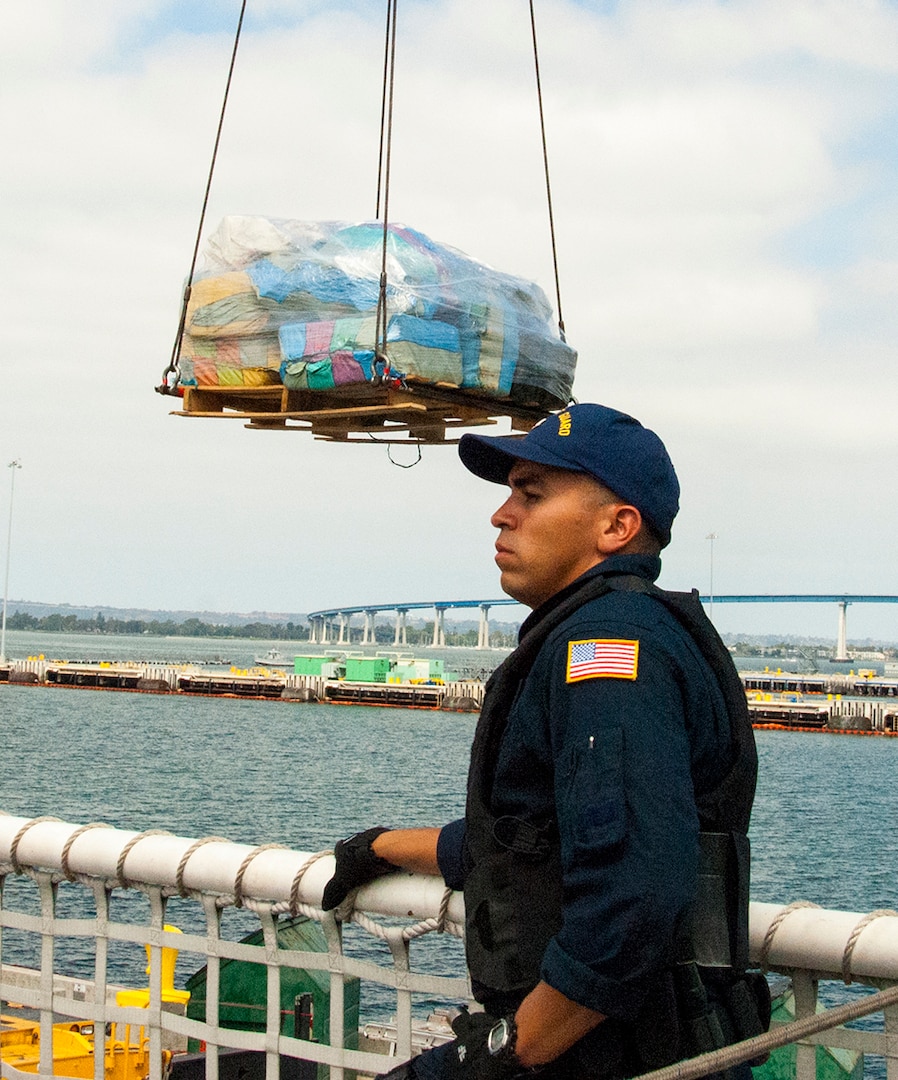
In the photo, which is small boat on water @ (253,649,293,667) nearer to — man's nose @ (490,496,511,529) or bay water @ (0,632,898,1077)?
bay water @ (0,632,898,1077)

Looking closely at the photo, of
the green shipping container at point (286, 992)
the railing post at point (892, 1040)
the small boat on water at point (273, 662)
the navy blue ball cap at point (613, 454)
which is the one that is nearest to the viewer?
the navy blue ball cap at point (613, 454)

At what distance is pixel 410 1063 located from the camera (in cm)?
200

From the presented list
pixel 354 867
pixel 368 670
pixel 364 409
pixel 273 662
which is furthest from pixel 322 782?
pixel 273 662

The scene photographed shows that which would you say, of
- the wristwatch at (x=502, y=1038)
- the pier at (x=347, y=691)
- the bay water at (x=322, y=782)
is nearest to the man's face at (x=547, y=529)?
the wristwatch at (x=502, y=1038)

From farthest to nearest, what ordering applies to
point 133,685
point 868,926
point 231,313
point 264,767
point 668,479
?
point 133,685 → point 264,767 → point 231,313 → point 868,926 → point 668,479

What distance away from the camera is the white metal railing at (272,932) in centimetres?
226

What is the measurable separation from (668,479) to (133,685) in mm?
89590

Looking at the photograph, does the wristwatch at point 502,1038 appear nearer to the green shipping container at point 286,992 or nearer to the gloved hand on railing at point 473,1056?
the gloved hand on railing at point 473,1056

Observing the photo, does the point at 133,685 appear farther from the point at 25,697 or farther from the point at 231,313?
the point at 231,313

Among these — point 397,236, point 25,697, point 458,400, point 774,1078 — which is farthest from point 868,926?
point 25,697

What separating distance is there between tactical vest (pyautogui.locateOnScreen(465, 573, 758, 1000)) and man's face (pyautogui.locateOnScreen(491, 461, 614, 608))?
0.09m

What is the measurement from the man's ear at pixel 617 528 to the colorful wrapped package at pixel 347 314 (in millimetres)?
1978

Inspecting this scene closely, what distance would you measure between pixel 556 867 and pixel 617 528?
518 millimetres

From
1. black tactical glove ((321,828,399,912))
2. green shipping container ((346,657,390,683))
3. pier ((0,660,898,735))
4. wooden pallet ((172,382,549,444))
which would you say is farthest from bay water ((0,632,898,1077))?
black tactical glove ((321,828,399,912))
